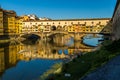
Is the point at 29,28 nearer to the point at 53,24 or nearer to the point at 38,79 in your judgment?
the point at 53,24

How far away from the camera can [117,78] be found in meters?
11.4

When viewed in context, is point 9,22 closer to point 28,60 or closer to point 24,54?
point 24,54

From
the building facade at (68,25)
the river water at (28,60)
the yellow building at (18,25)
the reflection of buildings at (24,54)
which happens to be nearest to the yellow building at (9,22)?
the yellow building at (18,25)

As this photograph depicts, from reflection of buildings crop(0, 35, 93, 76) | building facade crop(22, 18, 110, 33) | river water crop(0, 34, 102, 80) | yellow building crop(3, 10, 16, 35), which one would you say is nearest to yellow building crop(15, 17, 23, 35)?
building facade crop(22, 18, 110, 33)

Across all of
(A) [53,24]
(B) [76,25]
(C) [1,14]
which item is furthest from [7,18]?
(B) [76,25]

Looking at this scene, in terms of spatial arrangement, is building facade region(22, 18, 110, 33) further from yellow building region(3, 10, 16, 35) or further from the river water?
the river water

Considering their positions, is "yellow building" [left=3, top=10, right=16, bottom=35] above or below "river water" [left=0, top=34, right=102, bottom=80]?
above

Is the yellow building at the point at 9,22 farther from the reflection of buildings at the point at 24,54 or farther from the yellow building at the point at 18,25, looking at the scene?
the reflection of buildings at the point at 24,54

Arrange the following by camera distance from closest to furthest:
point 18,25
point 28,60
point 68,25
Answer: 1. point 28,60
2. point 68,25
3. point 18,25

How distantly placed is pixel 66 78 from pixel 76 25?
10737 cm

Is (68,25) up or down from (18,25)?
up

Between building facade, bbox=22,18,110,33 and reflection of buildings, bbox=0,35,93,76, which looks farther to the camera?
building facade, bbox=22,18,110,33

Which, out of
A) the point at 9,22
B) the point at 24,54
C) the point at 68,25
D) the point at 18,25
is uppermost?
the point at 9,22

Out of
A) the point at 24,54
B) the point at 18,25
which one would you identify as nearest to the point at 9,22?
the point at 18,25
